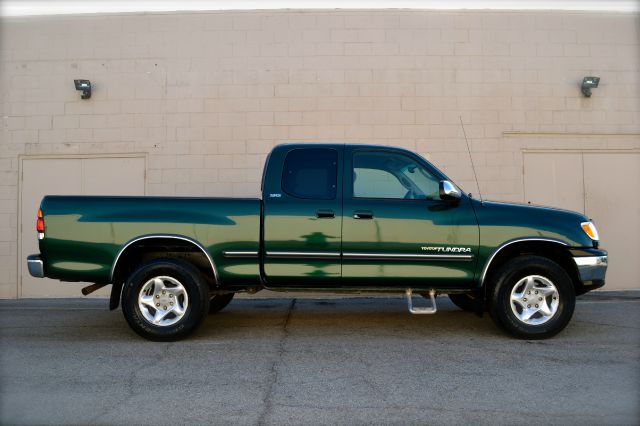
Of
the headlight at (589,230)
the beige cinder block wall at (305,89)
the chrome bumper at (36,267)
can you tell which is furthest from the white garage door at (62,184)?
the headlight at (589,230)

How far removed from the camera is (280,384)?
451 cm

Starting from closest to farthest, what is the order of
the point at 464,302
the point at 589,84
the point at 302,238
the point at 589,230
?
the point at 302,238 < the point at 589,230 < the point at 464,302 < the point at 589,84

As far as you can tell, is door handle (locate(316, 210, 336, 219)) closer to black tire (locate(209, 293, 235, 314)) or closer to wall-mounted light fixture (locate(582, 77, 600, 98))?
black tire (locate(209, 293, 235, 314))

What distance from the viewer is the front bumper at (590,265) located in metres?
6.00

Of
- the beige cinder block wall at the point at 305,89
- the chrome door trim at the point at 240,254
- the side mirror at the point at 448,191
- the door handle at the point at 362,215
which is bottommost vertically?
the chrome door trim at the point at 240,254

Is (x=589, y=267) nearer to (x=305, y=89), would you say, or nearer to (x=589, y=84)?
(x=589, y=84)

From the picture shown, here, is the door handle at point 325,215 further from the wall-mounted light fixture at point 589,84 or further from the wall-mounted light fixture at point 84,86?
the wall-mounted light fixture at point 589,84

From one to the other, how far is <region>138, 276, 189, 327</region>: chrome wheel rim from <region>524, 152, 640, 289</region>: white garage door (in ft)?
22.4

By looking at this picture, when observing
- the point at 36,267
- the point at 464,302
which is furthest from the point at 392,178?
the point at 36,267

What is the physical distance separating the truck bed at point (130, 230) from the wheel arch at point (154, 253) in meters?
0.03

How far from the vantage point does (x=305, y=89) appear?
1027cm

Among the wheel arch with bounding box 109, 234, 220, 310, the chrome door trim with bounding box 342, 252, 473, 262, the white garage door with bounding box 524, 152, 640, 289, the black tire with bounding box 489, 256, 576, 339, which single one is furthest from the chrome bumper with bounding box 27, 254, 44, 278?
the white garage door with bounding box 524, 152, 640, 289

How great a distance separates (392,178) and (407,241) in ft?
2.42

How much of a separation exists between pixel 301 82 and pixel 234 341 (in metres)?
5.64
